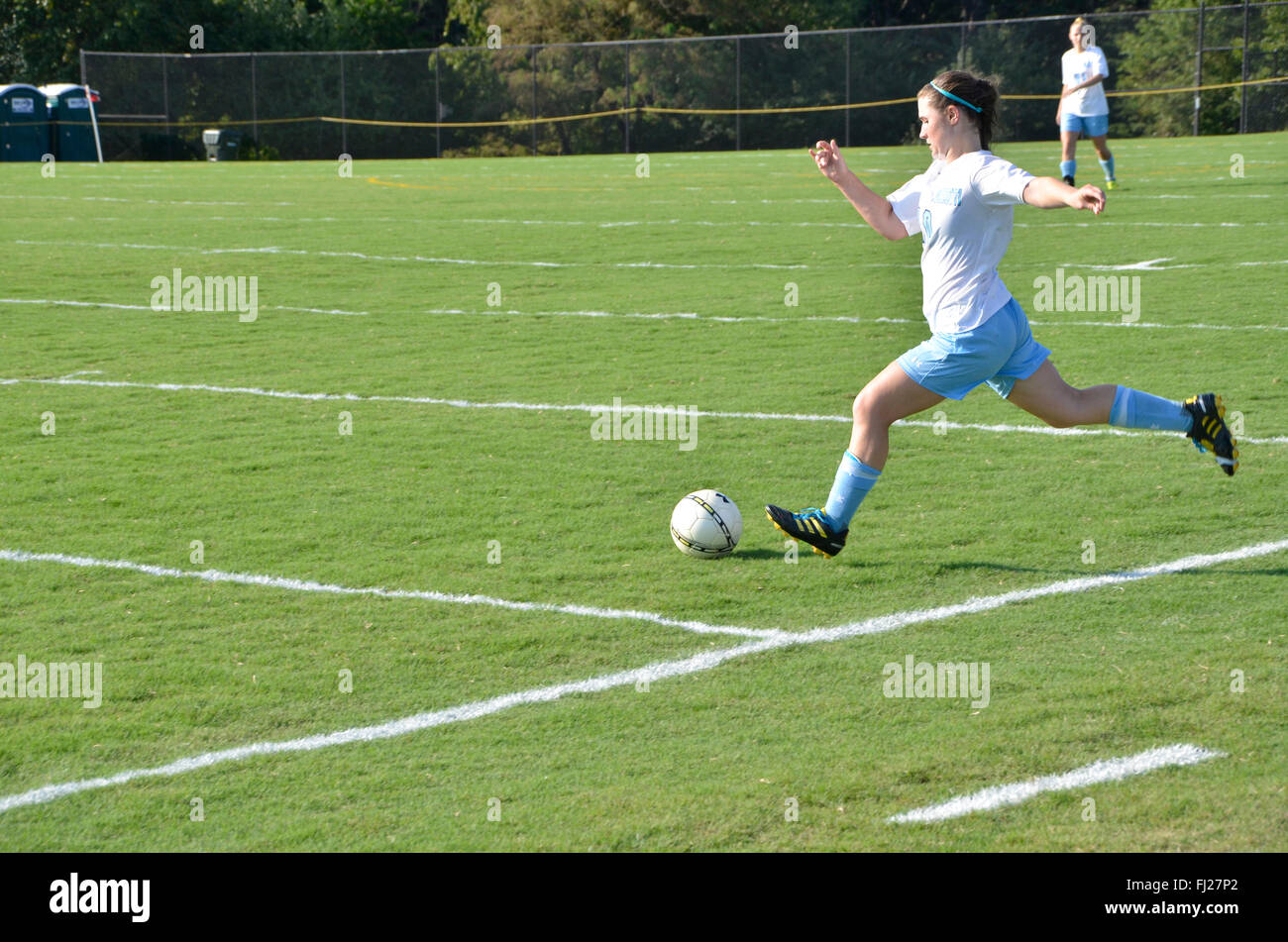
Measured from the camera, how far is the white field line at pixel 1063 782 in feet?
13.7

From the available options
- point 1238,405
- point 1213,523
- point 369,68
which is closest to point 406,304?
point 1238,405

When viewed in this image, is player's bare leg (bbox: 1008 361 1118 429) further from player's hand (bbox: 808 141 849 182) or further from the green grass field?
player's hand (bbox: 808 141 849 182)

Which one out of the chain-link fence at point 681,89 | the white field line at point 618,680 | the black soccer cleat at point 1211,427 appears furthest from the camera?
the chain-link fence at point 681,89

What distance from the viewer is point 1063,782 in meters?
4.34

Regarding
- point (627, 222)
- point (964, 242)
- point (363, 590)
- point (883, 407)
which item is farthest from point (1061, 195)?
point (627, 222)

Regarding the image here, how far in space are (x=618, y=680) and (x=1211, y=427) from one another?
3.12 metres

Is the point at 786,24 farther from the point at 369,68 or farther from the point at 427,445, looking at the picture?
the point at 427,445

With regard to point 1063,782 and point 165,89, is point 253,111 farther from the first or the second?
point 1063,782

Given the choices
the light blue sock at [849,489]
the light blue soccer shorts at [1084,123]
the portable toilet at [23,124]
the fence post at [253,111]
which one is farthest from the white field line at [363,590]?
the fence post at [253,111]

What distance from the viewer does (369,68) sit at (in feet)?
159

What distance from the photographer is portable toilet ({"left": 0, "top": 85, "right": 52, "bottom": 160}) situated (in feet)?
146

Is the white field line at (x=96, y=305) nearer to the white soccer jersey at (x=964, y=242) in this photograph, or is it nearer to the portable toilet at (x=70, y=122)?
the white soccer jersey at (x=964, y=242)

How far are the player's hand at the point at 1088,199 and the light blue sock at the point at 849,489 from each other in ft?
4.81

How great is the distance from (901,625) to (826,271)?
1062 centimetres
